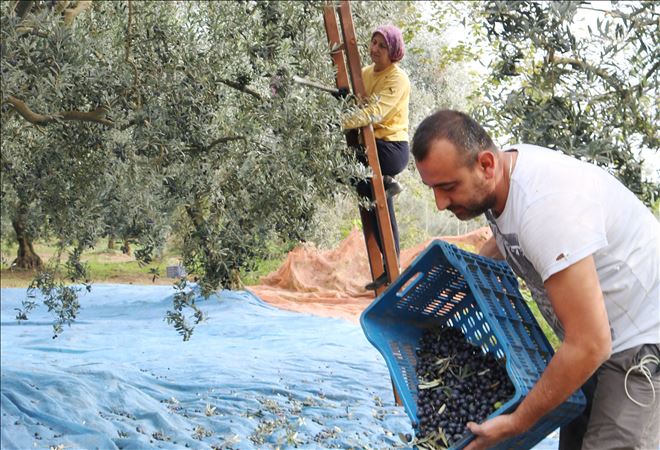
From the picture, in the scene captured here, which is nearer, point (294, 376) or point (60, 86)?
point (60, 86)

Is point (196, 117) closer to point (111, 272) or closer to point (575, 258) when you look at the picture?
point (575, 258)

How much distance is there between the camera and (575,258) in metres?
2.51

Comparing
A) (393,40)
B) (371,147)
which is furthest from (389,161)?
(393,40)

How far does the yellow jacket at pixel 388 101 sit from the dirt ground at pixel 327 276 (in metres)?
Result: 8.76

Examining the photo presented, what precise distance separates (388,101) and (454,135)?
354 cm

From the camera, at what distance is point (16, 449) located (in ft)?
22.8

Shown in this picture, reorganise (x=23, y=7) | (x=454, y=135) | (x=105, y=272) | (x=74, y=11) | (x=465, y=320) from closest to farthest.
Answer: (x=454, y=135), (x=465, y=320), (x=23, y=7), (x=74, y=11), (x=105, y=272)

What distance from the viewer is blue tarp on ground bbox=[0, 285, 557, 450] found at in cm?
712

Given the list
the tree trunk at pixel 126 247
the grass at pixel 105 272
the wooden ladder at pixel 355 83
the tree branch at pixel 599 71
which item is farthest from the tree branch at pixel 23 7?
the grass at pixel 105 272

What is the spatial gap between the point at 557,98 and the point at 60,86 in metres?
2.64

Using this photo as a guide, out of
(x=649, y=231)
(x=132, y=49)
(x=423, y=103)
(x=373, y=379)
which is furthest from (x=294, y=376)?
(x=423, y=103)

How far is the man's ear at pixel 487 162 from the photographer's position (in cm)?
272

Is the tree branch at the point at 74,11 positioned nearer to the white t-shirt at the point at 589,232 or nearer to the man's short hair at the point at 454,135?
the man's short hair at the point at 454,135

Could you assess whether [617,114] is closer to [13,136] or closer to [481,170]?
[481,170]
